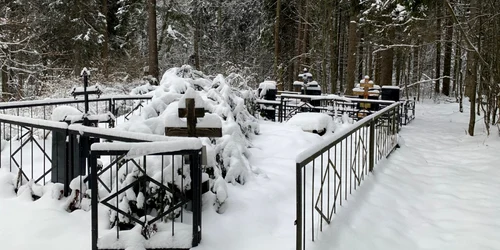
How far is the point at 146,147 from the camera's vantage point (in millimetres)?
3773

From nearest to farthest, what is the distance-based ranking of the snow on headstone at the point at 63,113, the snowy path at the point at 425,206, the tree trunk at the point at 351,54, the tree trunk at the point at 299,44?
the snowy path at the point at 425,206 → the snow on headstone at the point at 63,113 → the tree trunk at the point at 351,54 → the tree trunk at the point at 299,44

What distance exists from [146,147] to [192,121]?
110 cm

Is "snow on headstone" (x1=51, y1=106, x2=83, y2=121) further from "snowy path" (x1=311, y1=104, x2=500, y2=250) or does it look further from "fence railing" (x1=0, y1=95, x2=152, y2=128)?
"snowy path" (x1=311, y1=104, x2=500, y2=250)

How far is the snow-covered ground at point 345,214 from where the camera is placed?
4.34 meters

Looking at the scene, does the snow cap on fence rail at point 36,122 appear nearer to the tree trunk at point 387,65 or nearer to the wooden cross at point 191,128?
the wooden cross at point 191,128

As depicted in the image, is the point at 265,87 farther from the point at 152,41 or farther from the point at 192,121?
the point at 192,121

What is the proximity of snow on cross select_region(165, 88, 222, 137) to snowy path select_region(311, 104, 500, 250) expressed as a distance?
1.72 m

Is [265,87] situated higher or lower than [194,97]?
higher

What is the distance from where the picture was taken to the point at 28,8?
797 inches

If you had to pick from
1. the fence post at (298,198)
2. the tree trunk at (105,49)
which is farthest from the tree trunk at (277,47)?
the fence post at (298,198)

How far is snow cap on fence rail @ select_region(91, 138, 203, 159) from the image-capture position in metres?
3.71

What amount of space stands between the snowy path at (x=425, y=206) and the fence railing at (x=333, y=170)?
0.18 m

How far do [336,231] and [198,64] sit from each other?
2554 cm

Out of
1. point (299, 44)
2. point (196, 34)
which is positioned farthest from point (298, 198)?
point (196, 34)
